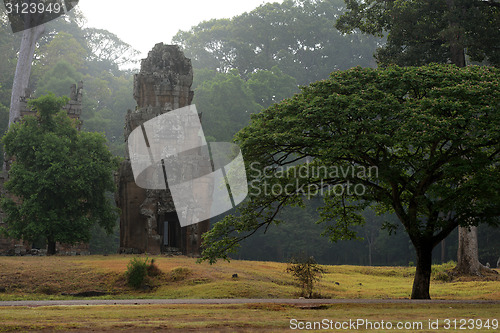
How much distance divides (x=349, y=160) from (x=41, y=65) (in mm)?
56907

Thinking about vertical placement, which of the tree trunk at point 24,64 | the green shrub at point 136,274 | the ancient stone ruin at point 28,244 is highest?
the tree trunk at point 24,64

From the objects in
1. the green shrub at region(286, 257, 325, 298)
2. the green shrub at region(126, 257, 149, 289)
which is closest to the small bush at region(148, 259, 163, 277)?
the green shrub at region(126, 257, 149, 289)

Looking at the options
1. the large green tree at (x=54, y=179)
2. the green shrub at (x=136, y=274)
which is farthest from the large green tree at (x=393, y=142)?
the large green tree at (x=54, y=179)

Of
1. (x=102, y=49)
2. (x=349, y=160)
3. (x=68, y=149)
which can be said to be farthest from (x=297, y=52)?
(x=349, y=160)

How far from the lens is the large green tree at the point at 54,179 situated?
111 feet

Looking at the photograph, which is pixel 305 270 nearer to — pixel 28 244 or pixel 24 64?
pixel 28 244

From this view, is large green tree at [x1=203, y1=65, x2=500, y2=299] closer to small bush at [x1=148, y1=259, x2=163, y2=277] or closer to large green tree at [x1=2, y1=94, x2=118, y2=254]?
small bush at [x1=148, y1=259, x2=163, y2=277]

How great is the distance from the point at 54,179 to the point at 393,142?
860 inches

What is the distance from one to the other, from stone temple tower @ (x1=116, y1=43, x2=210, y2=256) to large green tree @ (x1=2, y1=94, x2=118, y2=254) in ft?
4.36

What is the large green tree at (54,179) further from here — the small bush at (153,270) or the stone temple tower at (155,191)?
the small bush at (153,270)

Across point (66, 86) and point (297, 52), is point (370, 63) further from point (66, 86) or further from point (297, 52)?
point (66, 86)

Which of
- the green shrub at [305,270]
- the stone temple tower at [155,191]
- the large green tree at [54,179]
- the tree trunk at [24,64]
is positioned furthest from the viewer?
the tree trunk at [24,64]

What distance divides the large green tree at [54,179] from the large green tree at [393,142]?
49.3 feet

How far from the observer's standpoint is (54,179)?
34406 millimetres
